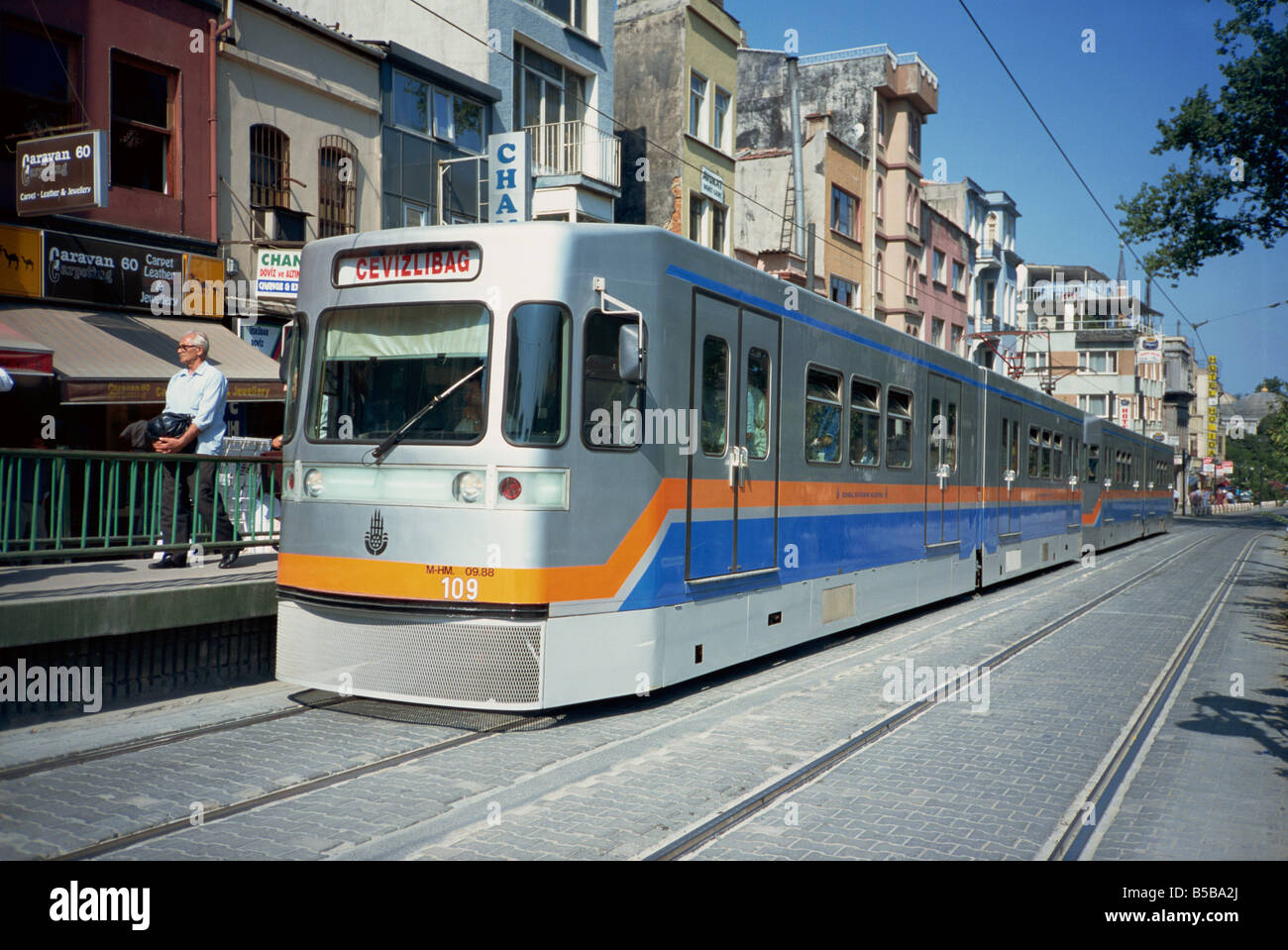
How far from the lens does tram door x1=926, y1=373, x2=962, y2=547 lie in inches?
535

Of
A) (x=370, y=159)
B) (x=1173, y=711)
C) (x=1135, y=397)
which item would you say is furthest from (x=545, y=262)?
(x=1135, y=397)

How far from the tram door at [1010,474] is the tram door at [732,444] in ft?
28.9

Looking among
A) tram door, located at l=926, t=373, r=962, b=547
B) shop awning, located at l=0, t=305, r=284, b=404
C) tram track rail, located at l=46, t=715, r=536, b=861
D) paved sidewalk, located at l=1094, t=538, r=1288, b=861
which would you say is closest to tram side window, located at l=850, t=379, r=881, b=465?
tram door, located at l=926, t=373, r=962, b=547

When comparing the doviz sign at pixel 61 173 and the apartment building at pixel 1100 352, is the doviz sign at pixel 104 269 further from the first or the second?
the apartment building at pixel 1100 352

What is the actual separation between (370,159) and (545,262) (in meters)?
12.7

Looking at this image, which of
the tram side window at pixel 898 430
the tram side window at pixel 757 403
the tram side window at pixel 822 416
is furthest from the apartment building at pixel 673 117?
the tram side window at pixel 757 403

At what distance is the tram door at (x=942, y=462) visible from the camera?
13.6 m

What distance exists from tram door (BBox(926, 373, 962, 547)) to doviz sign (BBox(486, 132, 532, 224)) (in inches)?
345

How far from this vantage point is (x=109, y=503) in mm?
8117

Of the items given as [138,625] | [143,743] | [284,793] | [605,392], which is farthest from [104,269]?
[284,793]

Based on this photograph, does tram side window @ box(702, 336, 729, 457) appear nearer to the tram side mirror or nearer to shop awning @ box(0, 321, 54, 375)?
the tram side mirror

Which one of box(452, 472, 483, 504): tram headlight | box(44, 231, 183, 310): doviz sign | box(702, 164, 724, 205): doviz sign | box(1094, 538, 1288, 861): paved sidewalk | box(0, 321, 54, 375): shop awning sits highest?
box(702, 164, 724, 205): doviz sign

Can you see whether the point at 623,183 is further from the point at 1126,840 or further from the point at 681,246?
the point at 1126,840

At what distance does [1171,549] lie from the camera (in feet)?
97.2
